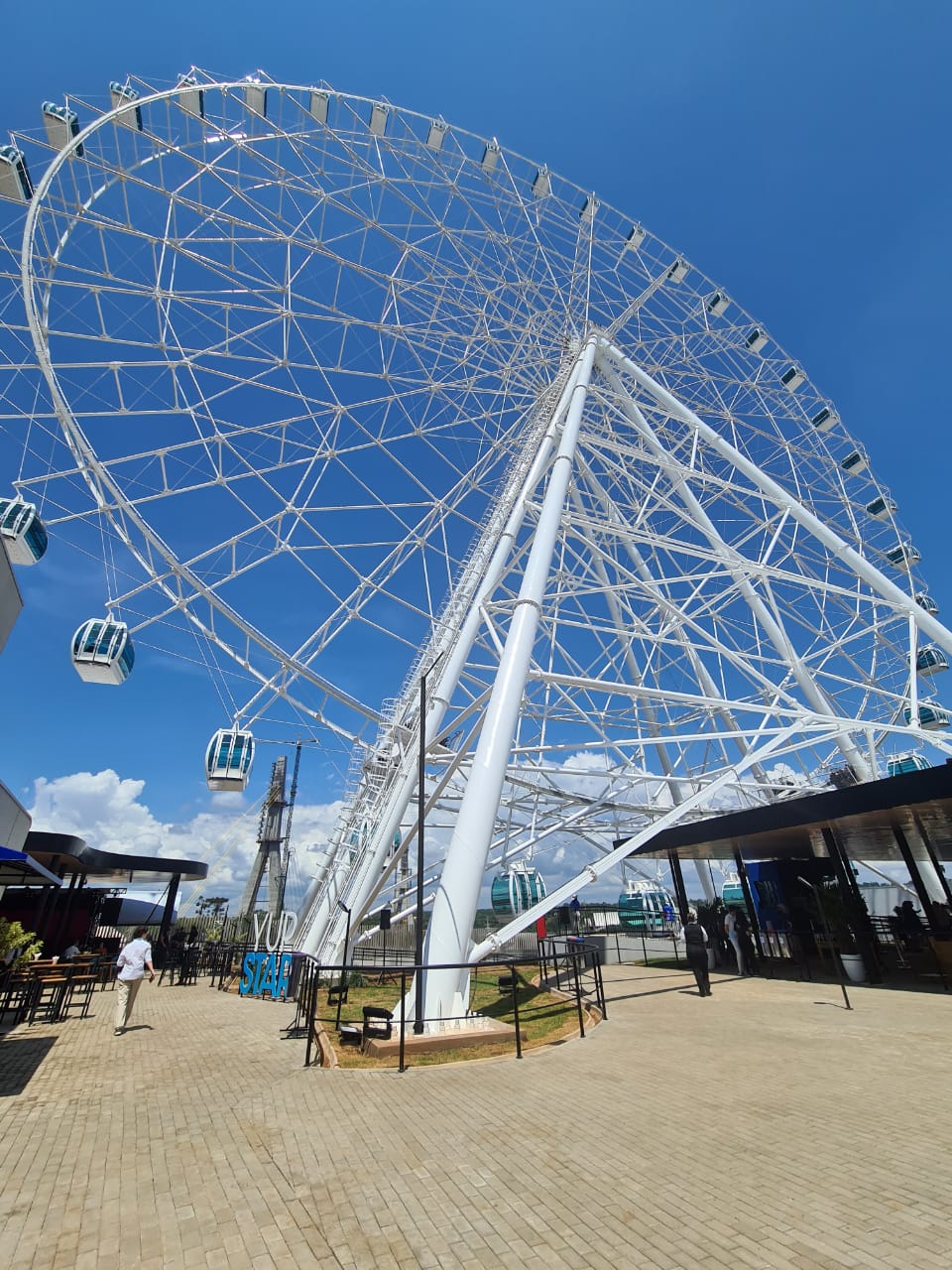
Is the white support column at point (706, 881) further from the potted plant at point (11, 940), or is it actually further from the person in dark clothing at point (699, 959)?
the potted plant at point (11, 940)

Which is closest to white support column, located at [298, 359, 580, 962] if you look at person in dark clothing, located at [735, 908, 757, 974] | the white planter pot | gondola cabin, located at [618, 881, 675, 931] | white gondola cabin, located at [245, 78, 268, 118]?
person in dark clothing, located at [735, 908, 757, 974]

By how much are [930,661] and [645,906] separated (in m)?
24.0

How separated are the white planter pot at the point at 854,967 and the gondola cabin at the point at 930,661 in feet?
50.9

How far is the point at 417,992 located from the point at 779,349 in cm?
2943

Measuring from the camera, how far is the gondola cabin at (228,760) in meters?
16.6

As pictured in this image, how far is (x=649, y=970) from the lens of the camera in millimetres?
18828

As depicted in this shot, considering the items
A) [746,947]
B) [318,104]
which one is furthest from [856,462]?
[318,104]

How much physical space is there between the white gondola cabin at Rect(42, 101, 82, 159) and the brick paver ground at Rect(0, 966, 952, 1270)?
1879cm

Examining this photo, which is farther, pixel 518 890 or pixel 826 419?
pixel 518 890

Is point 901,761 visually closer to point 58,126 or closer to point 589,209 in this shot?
point 589,209

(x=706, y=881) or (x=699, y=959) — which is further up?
(x=706, y=881)

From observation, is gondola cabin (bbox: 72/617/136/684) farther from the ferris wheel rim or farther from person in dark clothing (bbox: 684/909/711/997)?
person in dark clothing (bbox: 684/909/711/997)

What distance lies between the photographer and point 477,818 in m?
9.91

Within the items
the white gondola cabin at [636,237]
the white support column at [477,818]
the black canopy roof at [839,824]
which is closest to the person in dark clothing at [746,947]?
the black canopy roof at [839,824]
